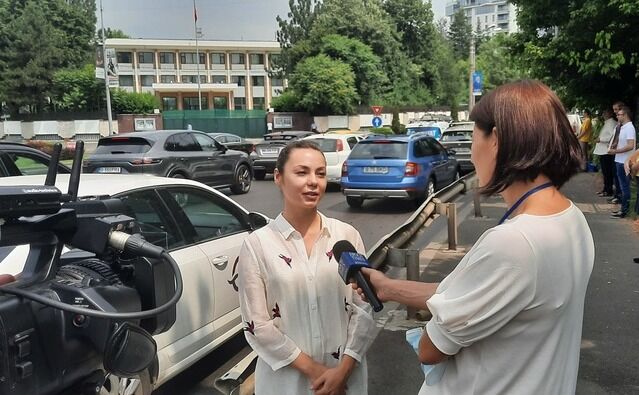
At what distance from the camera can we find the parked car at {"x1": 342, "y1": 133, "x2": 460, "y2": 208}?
1166 centimetres

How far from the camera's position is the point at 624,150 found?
31.0 ft

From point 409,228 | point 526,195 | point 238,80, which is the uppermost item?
point 238,80

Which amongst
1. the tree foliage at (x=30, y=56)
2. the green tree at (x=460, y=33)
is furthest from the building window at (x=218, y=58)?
the green tree at (x=460, y=33)

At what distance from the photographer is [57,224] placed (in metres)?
1.61

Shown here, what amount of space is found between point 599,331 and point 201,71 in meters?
78.2

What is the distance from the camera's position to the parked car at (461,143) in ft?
56.7

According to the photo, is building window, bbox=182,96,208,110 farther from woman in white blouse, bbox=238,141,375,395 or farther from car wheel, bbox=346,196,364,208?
woman in white blouse, bbox=238,141,375,395

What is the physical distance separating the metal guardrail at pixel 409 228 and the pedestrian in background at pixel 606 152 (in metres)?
4.13

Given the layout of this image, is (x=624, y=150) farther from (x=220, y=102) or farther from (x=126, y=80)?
(x=126, y=80)

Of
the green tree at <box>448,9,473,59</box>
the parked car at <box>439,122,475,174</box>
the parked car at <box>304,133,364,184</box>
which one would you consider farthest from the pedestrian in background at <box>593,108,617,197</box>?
the green tree at <box>448,9,473,59</box>

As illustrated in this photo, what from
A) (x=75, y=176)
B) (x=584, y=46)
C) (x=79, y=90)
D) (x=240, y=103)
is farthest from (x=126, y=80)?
(x=75, y=176)

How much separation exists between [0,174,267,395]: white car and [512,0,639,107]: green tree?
8642 mm

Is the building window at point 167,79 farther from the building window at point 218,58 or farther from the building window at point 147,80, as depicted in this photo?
the building window at point 218,58

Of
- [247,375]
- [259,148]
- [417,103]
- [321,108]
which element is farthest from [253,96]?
[247,375]
